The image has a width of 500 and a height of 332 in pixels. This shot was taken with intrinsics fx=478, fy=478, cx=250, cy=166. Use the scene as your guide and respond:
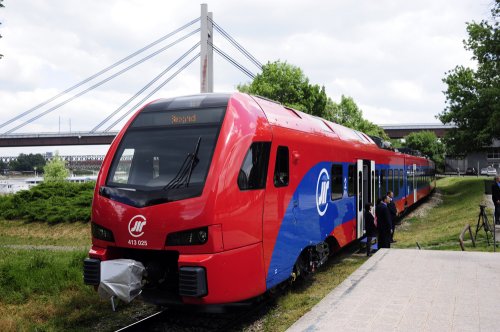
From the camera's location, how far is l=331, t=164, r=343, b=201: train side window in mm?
10344

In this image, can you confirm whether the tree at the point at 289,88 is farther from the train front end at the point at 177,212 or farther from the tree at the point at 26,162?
the tree at the point at 26,162

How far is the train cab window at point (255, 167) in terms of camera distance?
6691mm

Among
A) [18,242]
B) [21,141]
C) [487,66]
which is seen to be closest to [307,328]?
[18,242]

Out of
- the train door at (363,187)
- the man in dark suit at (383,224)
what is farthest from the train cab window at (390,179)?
the man in dark suit at (383,224)

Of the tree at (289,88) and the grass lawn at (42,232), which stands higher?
the tree at (289,88)

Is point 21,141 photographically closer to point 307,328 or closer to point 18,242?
point 18,242

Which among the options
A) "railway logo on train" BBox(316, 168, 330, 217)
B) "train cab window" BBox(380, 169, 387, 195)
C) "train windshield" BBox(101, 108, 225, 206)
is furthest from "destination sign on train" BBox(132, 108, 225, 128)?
"train cab window" BBox(380, 169, 387, 195)

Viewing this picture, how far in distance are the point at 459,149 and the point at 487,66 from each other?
13424mm

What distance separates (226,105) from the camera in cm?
707

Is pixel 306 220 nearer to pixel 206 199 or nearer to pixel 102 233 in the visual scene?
pixel 206 199

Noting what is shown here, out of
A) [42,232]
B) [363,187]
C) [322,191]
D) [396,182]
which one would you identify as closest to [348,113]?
[396,182]

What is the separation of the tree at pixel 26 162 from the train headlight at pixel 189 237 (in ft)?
448

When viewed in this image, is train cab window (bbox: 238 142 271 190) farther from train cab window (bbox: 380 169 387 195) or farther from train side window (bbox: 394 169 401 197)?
train side window (bbox: 394 169 401 197)

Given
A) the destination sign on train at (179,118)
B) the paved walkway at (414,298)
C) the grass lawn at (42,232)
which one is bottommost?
the grass lawn at (42,232)
